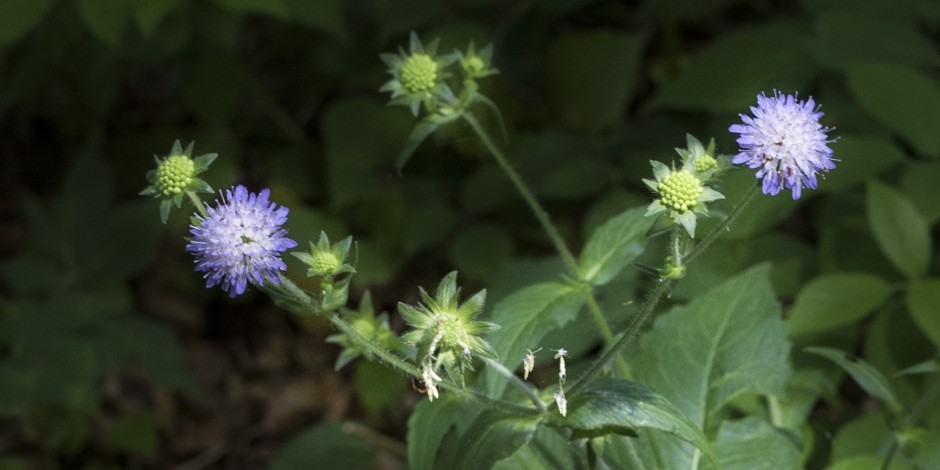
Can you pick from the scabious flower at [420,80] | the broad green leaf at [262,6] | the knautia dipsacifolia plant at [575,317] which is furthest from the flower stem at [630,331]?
the broad green leaf at [262,6]

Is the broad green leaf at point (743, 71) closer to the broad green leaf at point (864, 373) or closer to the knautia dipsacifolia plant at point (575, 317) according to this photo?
the knautia dipsacifolia plant at point (575, 317)

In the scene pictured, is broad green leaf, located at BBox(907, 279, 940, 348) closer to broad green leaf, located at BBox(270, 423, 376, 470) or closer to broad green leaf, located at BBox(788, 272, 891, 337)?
broad green leaf, located at BBox(788, 272, 891, 337)

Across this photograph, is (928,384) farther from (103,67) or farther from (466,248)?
(103,67)

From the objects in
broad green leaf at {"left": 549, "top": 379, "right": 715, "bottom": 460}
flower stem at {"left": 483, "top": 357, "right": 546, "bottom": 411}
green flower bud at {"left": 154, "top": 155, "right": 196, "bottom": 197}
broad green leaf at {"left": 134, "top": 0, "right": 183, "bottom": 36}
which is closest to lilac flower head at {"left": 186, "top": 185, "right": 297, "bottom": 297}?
green flower bud at {"left": 154, "top": 155, "right": 196, "bottom": 197}

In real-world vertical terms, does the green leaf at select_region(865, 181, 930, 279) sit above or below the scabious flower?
below

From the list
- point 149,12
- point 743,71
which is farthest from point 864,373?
point 149,12

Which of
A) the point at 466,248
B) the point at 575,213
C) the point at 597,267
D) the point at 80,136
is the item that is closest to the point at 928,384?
the point at 597,267
